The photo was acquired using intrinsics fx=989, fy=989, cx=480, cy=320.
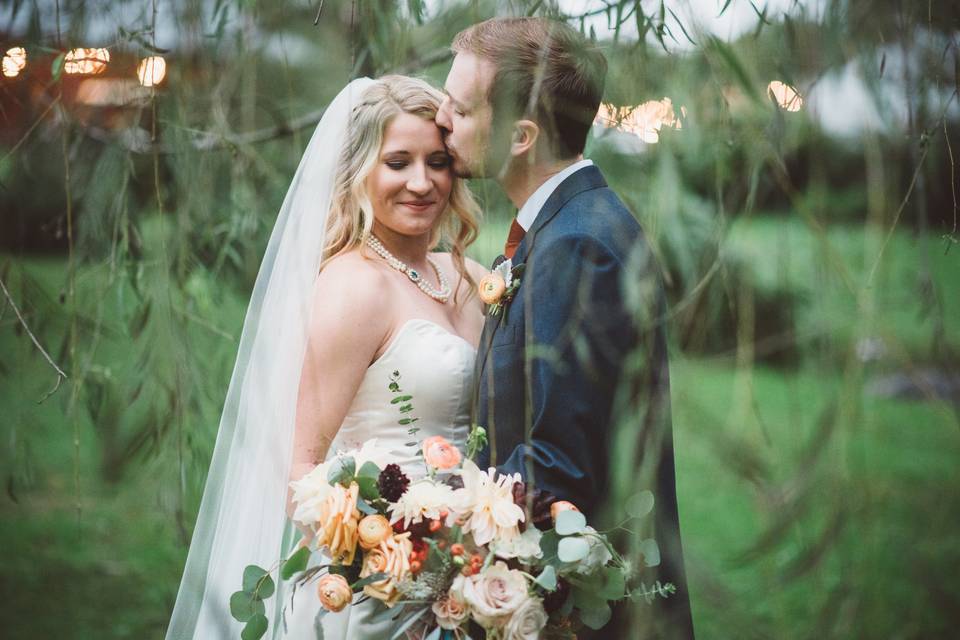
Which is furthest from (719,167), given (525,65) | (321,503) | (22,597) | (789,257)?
(22,597)

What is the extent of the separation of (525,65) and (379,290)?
0.64m

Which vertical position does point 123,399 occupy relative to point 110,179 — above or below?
Answer: below

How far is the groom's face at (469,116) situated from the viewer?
3.70 ft

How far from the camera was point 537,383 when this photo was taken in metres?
1.42

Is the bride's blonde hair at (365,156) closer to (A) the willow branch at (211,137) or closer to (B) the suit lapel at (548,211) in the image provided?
(A) the willow branch at (211,137)

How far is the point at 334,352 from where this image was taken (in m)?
1.76

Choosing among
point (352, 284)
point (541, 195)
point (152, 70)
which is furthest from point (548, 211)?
point (152, 70)

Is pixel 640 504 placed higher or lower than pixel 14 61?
lower

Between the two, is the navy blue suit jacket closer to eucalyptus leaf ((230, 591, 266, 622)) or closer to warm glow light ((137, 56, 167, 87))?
eucalyptus leaf ((230, 591, 266, 622))

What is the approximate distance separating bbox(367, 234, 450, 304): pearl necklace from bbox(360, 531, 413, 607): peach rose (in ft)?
2.29

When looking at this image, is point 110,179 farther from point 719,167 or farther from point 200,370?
point 719,167

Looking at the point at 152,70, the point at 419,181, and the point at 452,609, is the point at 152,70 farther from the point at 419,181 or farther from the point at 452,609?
the point at 452,609

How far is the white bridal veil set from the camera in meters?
1.71

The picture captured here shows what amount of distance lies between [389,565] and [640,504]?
0.36m
